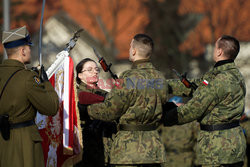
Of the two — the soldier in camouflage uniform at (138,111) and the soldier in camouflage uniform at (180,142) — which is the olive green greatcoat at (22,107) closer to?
the soldier in camouflage uniform at (138,111)

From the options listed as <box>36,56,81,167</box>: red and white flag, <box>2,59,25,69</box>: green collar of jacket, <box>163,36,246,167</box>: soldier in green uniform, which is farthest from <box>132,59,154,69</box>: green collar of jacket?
<box>2,59,25,69</box>: green collar of jacket

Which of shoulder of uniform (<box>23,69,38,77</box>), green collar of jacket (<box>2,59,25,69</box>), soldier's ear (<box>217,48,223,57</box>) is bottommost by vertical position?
shoulder of uniform (<box>23,69,38,77</box>)

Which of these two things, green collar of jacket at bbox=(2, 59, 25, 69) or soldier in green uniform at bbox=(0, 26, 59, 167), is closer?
soldier in green uniform at bbox=(0, 26, 59, 167)

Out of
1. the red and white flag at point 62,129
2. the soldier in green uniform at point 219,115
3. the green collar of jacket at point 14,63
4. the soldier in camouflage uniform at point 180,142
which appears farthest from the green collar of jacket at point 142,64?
the soldier in camouflage uniform at point 180,142

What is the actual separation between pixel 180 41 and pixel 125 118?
49.8ft

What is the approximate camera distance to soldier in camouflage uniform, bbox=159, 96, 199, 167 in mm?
7371

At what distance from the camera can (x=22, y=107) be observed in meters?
4.18

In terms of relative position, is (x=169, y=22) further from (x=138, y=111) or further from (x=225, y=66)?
(x=138, y=111)

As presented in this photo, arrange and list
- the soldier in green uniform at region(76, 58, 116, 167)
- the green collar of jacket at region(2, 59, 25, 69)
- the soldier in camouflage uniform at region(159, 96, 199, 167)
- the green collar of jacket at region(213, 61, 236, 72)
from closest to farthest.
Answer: the green collar of jacket at region(2, 59, 25, 69), the green collar of jacket at region(213, 61, 236, 72), the soldier in green uniform at region(76, 58, 116, 167), the soldier in camouflage uniform at region(159, 96, 199, 167)

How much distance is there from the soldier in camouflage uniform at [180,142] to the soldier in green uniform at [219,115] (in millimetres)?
2288

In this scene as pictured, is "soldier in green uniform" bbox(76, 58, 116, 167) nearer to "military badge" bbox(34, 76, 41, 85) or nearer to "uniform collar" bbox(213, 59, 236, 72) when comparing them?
"military badge" bbox(34, 76, 41, 85)

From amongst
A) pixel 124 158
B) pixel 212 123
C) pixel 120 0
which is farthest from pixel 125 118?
pixel 120 0

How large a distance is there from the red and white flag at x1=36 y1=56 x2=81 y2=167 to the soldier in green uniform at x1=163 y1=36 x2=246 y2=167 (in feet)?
3.42

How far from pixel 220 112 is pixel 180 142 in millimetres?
2537
